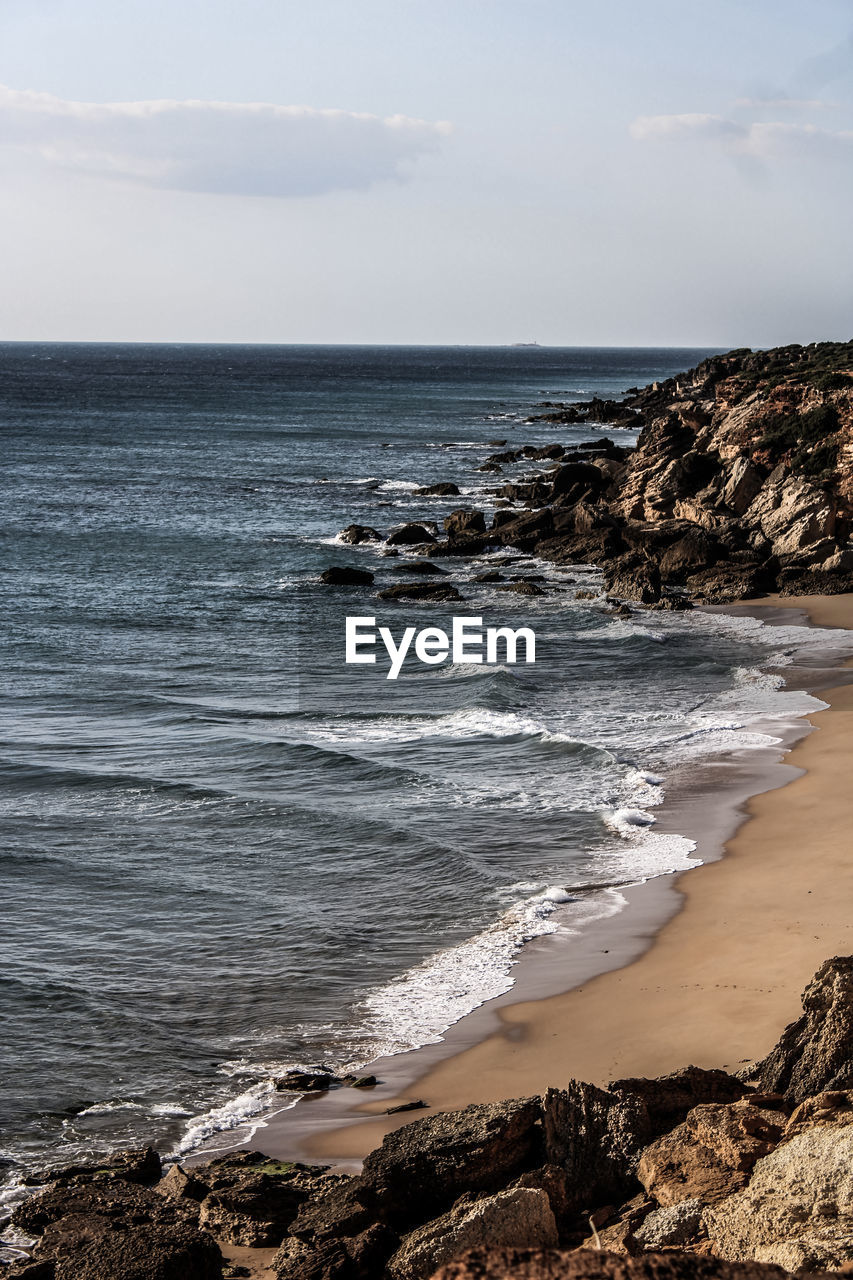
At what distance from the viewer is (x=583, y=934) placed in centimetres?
1747

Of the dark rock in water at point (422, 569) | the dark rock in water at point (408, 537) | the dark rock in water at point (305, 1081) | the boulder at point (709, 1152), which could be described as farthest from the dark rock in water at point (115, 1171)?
the dark rock in water at point (408, 537)

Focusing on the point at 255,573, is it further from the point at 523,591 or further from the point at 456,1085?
the point at 456,1085

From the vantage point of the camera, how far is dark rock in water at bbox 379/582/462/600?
42750 millimetres

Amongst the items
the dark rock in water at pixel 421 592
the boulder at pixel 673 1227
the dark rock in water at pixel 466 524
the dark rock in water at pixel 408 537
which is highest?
the dark rock in water at pixel 466 524

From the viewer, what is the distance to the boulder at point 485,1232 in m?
8.29

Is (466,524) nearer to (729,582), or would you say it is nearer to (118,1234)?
(729,582)

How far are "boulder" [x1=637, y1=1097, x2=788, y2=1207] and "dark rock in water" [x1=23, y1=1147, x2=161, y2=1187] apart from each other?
4.92m

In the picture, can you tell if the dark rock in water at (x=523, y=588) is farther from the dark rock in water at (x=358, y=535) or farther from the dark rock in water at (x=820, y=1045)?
the dark rock in water at (x=820, y=1045)

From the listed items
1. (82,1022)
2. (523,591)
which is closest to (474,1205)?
(82,1022)

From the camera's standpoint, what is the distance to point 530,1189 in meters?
8.64

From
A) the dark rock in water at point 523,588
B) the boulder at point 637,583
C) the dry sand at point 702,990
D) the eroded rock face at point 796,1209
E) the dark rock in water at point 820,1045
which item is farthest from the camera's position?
the dark rock in water at point 523,588

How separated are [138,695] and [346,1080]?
1751 centimetres

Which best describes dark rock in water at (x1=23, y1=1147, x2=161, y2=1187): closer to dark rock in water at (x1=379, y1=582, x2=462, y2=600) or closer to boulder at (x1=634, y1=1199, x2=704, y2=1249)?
boulder at (x1=634, y1=1199, x2=704, y2=1249)

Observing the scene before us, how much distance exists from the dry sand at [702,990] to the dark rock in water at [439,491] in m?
46.4
